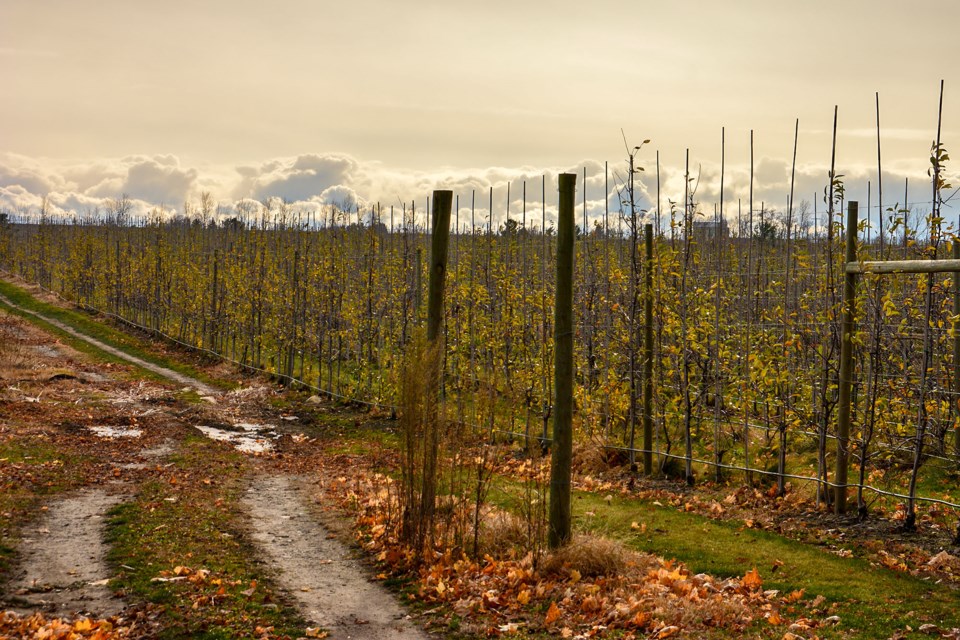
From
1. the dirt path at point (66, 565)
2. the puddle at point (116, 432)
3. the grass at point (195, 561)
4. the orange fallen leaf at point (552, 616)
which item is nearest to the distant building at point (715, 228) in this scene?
the orange fallen leaf at point (552, 616)

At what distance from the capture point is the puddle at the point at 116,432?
19.0 metres

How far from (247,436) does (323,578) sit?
1191cm

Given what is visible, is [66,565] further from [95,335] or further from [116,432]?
[95,335]

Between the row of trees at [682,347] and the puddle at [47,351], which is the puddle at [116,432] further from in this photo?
the puddle at [47,351]

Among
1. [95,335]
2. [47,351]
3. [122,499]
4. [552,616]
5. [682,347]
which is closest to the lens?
[552,616]

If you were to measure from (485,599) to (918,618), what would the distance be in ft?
13.1

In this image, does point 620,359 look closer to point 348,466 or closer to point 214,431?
point 348,466

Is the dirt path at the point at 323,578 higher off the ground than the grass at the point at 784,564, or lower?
lower

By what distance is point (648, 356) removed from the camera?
47.5ft

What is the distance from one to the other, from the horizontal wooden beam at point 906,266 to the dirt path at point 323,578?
23.2ft

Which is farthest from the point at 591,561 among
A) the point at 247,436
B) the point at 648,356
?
the point at 247,436

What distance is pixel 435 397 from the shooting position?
31.1 feet

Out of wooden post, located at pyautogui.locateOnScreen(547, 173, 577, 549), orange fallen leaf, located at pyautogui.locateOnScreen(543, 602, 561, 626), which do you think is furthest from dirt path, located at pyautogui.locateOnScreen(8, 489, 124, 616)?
wooden post, located at pyautogui.locateOnScreen(547, 173, 577, 549)

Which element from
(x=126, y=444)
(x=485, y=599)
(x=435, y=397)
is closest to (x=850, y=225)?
(x=435, y=397)
